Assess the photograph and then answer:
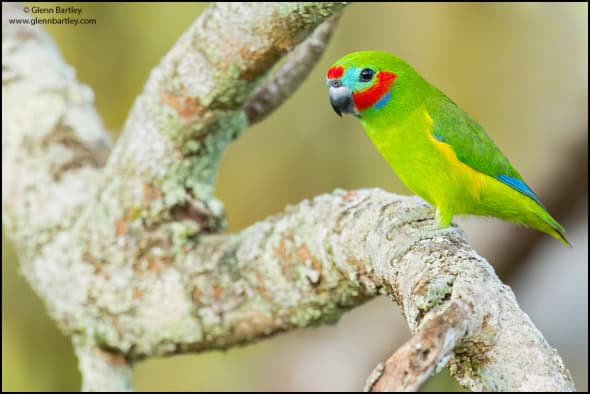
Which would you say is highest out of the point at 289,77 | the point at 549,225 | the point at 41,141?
the point at 41,141

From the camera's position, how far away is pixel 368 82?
186 cm

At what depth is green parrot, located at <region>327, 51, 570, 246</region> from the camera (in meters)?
1.85

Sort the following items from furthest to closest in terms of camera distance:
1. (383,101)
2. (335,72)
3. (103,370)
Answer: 1. (103,370)
2. (383,101)
3. (335,72)

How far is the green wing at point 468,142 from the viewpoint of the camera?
1.93m

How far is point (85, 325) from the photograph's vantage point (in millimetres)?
2080

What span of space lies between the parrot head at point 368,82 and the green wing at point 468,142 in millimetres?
92

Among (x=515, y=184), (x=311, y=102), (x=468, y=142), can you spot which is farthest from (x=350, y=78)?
(x=311, y=102)

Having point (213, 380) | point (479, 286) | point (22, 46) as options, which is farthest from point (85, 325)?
point (213, 380)

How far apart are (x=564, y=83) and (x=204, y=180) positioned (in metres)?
2.55

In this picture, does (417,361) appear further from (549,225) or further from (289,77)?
(289,77)

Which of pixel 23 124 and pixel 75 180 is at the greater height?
pixel 23 124

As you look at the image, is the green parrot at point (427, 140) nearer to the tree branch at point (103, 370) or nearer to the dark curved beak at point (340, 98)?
the dark curved beak at point (340, 98)

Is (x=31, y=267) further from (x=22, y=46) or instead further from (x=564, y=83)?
(x=564, y=83)

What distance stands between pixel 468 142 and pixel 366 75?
1.09 ft
